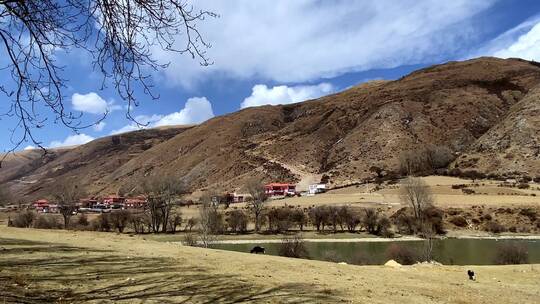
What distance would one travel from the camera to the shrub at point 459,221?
7462cm

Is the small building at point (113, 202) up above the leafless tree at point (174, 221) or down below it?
above

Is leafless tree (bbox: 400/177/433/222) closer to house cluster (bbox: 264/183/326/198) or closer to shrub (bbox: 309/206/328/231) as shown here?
shrub (bbox: 309/206/328/231)

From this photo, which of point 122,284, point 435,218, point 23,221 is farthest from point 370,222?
point 122,284

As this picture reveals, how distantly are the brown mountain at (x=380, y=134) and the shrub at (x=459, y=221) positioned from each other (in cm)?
3278

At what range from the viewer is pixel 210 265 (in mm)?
14344

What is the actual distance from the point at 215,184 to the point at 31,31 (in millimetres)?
139681

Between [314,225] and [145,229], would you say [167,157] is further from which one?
[314,225]

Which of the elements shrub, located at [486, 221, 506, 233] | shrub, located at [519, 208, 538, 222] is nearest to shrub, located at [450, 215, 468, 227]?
shrub, located at [486, 221, 506, 233]

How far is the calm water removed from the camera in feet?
139


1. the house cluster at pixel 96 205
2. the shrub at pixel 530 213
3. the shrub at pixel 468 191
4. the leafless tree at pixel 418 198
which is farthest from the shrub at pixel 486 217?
the house cluster at pixel 96 205

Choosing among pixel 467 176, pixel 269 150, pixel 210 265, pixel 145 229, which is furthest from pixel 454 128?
pixel 210 265

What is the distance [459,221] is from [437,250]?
83.1 ft

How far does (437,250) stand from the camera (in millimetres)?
52062

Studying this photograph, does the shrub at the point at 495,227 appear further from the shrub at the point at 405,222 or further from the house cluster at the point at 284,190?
the house cluster at the point at 284,190
